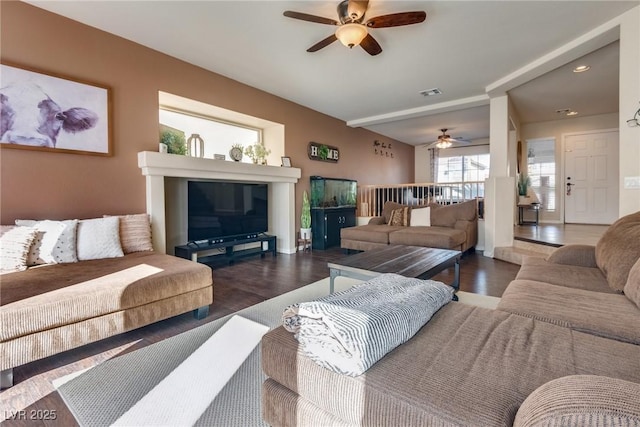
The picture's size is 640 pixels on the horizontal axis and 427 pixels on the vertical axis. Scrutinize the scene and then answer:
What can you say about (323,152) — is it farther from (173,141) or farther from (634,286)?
(634,286)

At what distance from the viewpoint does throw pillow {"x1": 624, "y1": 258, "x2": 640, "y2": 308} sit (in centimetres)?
148

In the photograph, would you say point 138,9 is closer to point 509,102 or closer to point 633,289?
point 633,289

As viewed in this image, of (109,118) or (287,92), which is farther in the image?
(287,92)

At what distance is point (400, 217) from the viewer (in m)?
5.39

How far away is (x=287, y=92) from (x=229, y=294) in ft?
11.0

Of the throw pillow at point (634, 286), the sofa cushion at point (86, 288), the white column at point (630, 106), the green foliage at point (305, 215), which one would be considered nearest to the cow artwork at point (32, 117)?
the sofa cushion at point (86, 288)

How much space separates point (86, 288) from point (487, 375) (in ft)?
7.32

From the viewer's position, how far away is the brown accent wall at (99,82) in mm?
2596

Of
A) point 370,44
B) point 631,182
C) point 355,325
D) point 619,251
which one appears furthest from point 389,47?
point 355,325

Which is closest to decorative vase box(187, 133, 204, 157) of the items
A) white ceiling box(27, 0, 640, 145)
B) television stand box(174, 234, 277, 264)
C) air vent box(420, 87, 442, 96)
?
white ceiling box(27, 0, 640, 145)

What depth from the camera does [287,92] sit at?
483 centimetres

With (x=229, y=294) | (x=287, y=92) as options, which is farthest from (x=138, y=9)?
(x=229, y=294)

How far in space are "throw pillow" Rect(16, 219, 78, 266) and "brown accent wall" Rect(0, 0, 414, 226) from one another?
1.08ft

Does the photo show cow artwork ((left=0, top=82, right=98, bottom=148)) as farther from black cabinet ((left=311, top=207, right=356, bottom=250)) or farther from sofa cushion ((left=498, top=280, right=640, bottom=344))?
sofa cushion ((left=498, top=280, right=640, bottom=344))
